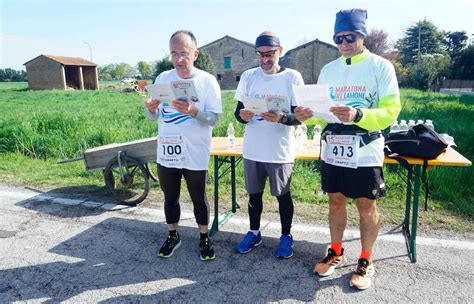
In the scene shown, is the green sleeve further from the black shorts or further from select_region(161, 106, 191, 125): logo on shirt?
select_region(161, 106, 191, 125): logo on shirt

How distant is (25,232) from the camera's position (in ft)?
13.6

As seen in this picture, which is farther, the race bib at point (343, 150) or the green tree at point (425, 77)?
the green tree at point (425, 77)

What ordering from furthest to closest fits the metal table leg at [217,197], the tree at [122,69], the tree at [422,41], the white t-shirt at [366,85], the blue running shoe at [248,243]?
the tree at [122,69] → the tree at [422,41] → the metal table leg at [217,197] → the blue running shoe at [248,243] → the white t-shirt at [366,85]

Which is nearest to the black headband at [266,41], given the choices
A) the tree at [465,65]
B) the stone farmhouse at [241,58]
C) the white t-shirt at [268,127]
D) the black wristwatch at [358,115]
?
the white t-shirt at [268,127]

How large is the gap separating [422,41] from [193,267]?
6996 centimetres

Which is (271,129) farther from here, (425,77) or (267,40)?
(425,77)

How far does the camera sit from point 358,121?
2.56 meters

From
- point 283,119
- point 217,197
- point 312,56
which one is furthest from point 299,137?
point 312,56

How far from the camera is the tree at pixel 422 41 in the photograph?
59.7m

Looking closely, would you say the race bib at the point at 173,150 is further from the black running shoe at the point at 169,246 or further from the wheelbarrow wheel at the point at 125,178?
the wheelbarrow wheel at the point at 125,178

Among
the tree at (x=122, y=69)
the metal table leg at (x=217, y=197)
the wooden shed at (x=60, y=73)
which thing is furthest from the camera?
the tree at (x=122, y=69)

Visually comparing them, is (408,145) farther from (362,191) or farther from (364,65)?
(364,65)

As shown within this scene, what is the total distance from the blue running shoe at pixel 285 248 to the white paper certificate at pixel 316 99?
133cm

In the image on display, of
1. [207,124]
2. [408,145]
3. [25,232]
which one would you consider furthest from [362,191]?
[25,232]
